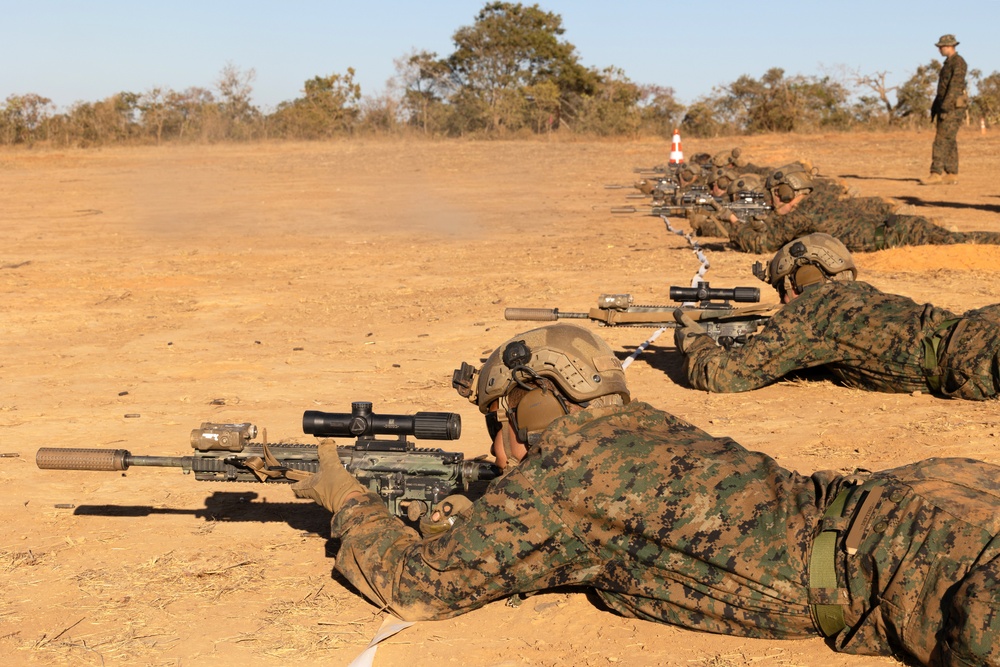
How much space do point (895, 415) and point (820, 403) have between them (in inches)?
22.9

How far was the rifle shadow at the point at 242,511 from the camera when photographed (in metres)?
5.88

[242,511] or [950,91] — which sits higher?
[950,91]

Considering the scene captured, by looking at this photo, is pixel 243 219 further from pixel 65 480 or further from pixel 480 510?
pixel 480 510

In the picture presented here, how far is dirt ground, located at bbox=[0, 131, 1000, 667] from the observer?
4473 mm

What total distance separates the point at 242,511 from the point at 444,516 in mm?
1926

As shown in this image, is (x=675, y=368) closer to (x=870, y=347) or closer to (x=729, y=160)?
(x=870, y=347)

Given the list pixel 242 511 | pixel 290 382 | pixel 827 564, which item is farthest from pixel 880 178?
pixel 827 564

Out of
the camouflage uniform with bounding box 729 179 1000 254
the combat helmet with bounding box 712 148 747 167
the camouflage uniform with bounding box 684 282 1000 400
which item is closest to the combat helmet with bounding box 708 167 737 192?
the combat helmet with bounding box 712 148 747 167

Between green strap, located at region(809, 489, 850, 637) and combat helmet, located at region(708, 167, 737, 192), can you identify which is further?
combat helmet, located at region(708, 167, 737, 192)

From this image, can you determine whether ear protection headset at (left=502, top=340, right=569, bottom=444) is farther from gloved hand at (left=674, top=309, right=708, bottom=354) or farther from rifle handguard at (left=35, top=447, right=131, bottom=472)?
gloved hand at (left=674, top=309, right=708, bottom=354)

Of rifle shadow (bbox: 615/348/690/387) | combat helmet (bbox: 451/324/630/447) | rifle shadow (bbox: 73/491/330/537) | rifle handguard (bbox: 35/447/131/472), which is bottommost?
rifle shadow (bbox: 73/491/330/537)

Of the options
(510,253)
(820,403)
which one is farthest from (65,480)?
(510,253)

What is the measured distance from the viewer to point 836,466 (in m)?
6.37

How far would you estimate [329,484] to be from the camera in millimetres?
4820
